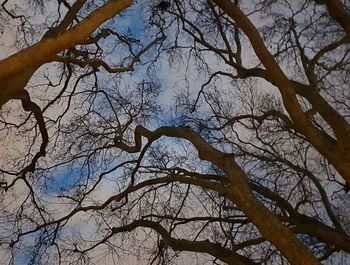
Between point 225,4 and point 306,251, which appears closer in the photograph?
point 306,251

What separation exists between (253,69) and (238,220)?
2307mm

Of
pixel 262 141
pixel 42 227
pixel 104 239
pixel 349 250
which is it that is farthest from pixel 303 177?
pixel 42 227

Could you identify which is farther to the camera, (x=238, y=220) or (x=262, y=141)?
(x=262, y=141)

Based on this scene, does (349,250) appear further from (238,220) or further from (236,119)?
(236,119)

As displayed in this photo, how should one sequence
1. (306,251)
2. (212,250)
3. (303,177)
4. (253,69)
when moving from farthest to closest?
1. (303,177)
2. (253,69)
3. (212,250)
4. (306,251)

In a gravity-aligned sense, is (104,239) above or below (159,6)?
below

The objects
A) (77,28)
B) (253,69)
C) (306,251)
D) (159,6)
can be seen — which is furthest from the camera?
(159,6)

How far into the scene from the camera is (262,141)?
9.25 meters

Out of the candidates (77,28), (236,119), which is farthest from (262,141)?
(77,28)

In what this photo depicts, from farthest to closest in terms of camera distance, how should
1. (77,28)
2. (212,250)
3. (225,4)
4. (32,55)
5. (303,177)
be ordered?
(303,177), (212,250), (225,4), (77,28), (32,55)

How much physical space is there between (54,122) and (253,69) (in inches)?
146

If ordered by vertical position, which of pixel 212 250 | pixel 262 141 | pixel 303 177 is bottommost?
pixel 212 250

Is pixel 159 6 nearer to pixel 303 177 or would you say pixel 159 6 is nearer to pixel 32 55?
pixel 303 177

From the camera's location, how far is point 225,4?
6.84 m
